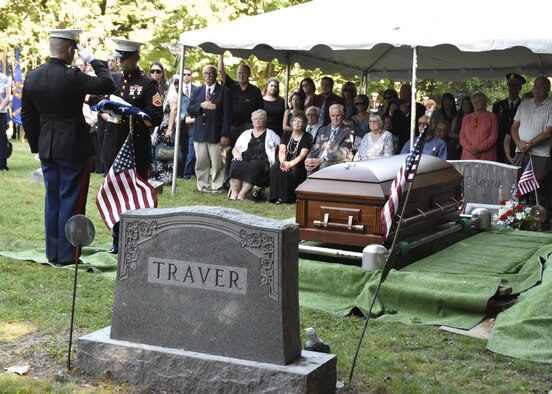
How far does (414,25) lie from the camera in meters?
10.5

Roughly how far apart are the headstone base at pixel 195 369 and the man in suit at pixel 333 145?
7.26 meters

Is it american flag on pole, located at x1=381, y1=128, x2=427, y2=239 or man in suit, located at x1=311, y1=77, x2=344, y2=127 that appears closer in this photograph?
american flag on pole, located at x1=381, y1=128, x2=427, y2=239

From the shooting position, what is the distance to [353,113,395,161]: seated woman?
36.8 feet

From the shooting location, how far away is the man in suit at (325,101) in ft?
42.7

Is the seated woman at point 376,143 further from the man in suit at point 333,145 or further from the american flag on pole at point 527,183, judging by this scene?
the american flag on pole at point 527,183

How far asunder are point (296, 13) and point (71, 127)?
225 inches

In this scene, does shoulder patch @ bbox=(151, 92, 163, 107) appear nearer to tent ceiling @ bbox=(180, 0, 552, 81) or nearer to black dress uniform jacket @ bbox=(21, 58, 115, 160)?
black dress uniform jacket @ bbox=(21, 58, 115, 160)

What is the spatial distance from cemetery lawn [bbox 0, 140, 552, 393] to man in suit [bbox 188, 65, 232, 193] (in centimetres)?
602

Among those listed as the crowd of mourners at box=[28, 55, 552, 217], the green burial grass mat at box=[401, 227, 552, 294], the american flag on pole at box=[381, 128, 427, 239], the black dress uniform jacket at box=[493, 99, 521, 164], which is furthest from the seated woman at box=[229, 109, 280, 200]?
the american flag on pole at box=[381, 128, 427, 239]

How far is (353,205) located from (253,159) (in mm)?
5406

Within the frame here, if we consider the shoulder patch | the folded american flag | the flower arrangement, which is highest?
the shoulder patch

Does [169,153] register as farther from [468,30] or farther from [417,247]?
[417,247]

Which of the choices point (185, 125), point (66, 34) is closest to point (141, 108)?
point (66, 34)

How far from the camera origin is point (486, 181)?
33.6ft
